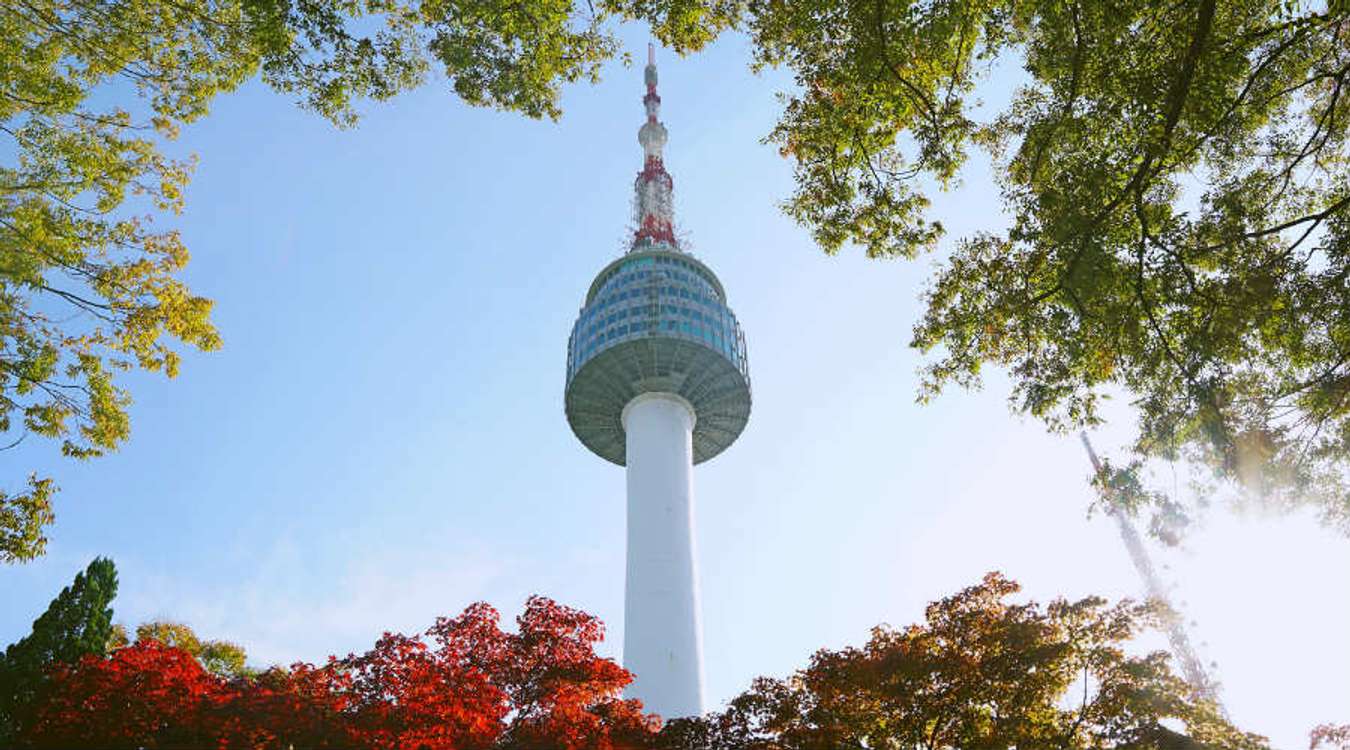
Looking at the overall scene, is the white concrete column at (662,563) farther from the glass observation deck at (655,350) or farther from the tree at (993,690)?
the tree at (993,690)

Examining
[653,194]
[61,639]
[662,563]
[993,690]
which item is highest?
[653,194]

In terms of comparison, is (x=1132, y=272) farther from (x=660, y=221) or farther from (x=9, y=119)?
(x=660, y=221)

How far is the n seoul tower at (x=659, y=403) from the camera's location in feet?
137

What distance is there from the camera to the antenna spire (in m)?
58.4

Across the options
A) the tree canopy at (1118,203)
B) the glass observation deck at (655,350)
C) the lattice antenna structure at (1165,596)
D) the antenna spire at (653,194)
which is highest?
the antenna spire at (653,194)

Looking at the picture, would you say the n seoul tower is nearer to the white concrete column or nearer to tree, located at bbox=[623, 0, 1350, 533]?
the white concrete column

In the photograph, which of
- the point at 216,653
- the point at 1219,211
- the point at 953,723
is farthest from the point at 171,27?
the point at 216,653

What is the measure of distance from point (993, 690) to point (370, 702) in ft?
36.4

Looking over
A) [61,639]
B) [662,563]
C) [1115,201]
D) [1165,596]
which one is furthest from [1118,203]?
[1165,596]

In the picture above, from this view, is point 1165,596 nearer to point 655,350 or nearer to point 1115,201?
point 655,350

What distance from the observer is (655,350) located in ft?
164

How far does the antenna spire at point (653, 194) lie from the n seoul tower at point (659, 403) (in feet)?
0.32

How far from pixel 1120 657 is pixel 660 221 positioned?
159ft

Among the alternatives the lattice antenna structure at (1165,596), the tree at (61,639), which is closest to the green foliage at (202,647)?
the tree at (61,639)
